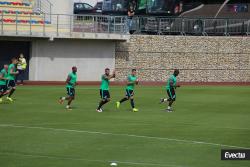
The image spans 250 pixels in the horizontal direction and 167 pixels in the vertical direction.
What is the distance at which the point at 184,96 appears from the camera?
1591 inches

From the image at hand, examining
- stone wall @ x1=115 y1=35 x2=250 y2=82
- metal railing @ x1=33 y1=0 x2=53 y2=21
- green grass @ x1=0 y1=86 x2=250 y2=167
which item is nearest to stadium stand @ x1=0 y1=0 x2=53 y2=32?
metal railing @ x1=33 y1=0 x2=53 y2=21

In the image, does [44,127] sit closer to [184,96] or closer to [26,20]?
[184,96]

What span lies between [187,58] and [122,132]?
2724cm

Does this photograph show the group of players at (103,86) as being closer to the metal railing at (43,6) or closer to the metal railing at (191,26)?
the metal railing at (43,6)

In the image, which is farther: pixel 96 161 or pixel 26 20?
pixel 26 20

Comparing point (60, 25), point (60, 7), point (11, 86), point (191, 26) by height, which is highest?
point (60, 7)

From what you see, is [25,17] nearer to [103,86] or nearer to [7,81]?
[7,81]

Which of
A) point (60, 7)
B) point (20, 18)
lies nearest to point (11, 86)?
point (20, 18)

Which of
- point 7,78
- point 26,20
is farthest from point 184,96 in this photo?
point 26,20

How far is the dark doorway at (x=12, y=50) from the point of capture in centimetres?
4847

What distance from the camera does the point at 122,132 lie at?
24.6 m

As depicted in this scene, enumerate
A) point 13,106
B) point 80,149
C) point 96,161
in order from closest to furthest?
point 96,161 → point 80,149 → point 13,106

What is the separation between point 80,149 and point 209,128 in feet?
22.3

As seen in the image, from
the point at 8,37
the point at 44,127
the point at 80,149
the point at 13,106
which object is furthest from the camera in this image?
the point at 8,37
